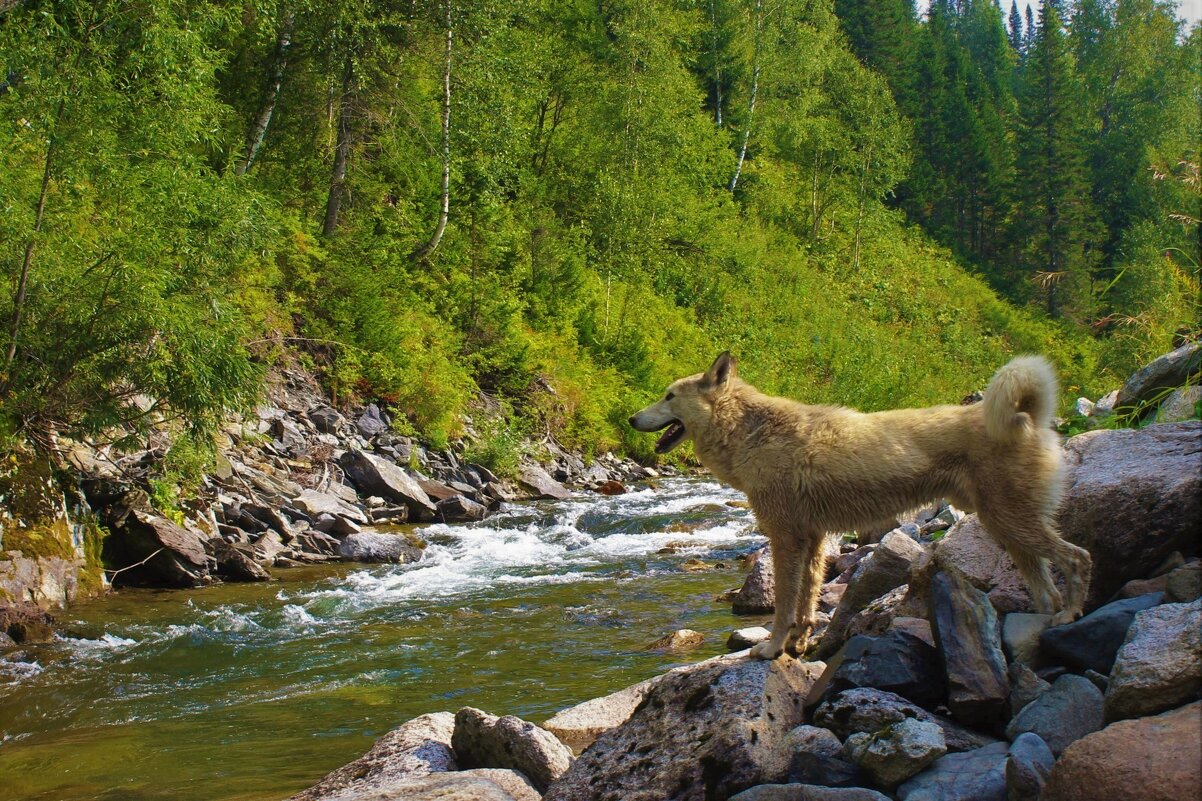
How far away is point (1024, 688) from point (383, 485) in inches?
595

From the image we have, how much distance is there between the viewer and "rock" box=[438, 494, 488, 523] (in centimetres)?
1867

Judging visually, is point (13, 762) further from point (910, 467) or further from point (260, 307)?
point (260, 307)

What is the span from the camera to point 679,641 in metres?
9.50

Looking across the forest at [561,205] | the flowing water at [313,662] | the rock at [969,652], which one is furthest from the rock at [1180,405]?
the flowing water at [313,662]

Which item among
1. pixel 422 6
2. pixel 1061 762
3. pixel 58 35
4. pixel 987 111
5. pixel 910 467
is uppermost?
pixel 987 111

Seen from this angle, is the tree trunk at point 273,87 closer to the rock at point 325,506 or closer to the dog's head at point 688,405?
the rock at point 325,506

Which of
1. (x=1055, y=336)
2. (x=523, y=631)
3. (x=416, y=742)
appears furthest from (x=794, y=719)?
(x=1055, y=336)

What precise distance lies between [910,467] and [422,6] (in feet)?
76.6

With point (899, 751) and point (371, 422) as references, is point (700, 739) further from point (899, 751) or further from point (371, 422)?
point (371, 422)

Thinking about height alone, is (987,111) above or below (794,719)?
above

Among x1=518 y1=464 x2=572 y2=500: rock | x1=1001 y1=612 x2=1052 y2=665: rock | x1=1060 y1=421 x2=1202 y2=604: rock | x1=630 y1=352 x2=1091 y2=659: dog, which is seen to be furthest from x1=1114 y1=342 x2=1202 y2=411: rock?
x1=518 y1=464 x2=572 y2=500: rock

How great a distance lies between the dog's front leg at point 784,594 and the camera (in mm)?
6008

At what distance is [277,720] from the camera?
8008 mm

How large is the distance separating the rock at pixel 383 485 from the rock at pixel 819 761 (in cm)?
1427
